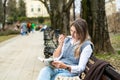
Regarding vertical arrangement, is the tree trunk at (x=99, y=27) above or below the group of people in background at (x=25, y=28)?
above

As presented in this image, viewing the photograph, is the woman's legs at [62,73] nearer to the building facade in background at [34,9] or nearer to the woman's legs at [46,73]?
the woman's legs at [46,73]

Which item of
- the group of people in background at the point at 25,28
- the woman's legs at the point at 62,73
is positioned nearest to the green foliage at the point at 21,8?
the group of people in background at the point at 25,28

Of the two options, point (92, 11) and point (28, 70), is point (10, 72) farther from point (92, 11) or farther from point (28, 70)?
point (92, 11)

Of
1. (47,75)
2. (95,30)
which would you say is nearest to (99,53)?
(95,30)

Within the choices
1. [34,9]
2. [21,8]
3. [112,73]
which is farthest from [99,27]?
[34,9]

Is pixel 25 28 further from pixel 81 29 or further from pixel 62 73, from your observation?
pixel 81 29

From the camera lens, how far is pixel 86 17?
16.1m

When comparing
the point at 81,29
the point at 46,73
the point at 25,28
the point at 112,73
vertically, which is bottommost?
the point at 25,28

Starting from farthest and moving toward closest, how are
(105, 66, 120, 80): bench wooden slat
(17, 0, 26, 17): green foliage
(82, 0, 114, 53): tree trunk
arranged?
(17, 0, 26, 17): green foliage < (82, 0, 114, 53): tree trunk < (105, 66, 120, 80): bench wooden slat

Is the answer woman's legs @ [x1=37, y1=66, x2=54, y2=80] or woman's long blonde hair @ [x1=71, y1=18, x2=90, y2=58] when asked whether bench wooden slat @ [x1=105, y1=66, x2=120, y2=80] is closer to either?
woman's long blonde hair @ [x1=71, y1=18, x2=90, y2=58]

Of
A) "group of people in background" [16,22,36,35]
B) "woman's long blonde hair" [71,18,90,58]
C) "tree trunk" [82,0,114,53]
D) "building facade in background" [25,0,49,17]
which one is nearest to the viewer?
"woman's long blonde hair" [71,18,90,58]

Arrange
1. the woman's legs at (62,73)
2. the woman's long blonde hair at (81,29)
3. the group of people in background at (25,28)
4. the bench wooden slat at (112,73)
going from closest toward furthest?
the bench wooden slat at (112,73)
the woman's long blonde hair at (81,29)
the woman's legs at (62,73)
the group of people in background at (25,28)

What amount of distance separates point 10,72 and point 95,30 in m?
3.93

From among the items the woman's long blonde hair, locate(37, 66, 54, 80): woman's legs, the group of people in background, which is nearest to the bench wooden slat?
the woman's long blonde hair
